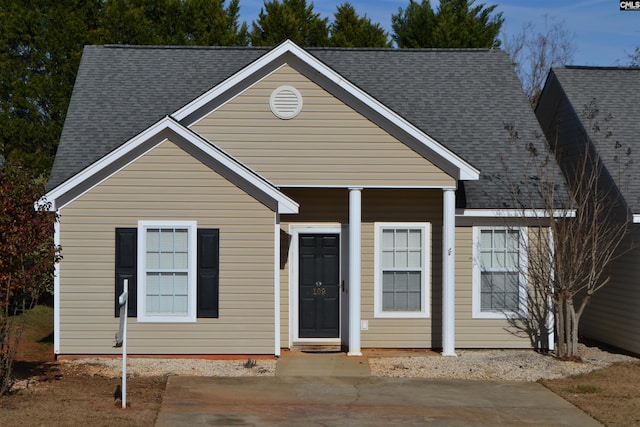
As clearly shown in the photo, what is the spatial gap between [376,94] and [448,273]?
176 inches

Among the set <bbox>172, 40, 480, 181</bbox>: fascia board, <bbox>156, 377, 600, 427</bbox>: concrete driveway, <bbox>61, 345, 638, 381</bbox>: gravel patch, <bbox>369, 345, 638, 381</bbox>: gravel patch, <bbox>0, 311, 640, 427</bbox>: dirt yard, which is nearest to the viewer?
<bbox>0, 311, 640, 427</bbox>: dirt yard

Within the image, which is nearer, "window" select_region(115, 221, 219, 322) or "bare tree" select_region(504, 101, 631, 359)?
"window" select_region(115, 221, 219, 322)

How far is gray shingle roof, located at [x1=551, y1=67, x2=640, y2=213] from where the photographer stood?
17281 millimetres

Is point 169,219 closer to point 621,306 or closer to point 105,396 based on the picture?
point 105,396

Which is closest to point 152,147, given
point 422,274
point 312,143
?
point 312,143

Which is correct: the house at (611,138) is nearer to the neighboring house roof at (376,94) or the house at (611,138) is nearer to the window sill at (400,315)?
the neighboring house roof at (376,94)

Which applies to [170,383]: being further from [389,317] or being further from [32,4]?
[32,4]

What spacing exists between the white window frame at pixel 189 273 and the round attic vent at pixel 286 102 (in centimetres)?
248

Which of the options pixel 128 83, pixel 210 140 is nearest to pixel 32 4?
pixel 128 83

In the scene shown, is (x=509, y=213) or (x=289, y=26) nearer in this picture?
(x=509, y=213)

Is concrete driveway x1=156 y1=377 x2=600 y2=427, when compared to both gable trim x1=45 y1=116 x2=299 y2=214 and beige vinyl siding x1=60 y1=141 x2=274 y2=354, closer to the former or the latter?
beige vinyl siding x1=60 y1=141 x2=274 y2=354

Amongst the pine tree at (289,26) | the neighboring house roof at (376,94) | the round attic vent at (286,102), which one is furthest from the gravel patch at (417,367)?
the pine tree at (289,26)

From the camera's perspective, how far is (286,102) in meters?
16.2

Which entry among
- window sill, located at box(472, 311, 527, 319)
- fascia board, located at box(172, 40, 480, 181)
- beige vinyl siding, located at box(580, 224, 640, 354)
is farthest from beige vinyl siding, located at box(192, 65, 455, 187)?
beige vinyl siding, located at box(580, 224, 640, 354)
